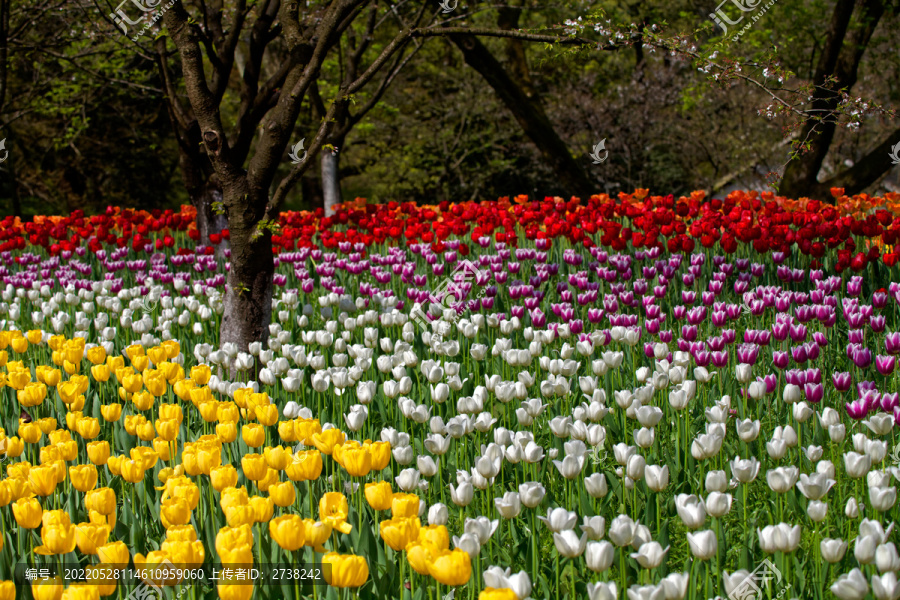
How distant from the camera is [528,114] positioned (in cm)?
1352

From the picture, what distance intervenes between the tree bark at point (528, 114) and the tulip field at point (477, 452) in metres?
6.75

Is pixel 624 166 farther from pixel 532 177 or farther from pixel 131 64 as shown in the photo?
pixel 131 64

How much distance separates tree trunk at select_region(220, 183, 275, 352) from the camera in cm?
513

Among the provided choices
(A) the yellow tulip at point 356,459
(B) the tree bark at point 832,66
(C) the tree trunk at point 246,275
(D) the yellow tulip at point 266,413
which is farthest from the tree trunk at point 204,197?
(B) the tree bark at point 832,66

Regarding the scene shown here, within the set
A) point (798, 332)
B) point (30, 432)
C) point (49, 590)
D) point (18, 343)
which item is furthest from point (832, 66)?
point (49, 590)

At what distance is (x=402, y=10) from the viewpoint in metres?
14.8

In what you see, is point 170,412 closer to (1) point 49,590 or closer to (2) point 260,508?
(2) point 260,508

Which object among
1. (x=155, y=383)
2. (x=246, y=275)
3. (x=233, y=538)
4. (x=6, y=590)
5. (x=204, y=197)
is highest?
(x=204, y=197)

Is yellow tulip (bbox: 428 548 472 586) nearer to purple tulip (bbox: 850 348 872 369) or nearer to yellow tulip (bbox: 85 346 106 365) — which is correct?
purple tulip (bbox: 850 348 872 369)

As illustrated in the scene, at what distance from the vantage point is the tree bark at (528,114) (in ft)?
42.3

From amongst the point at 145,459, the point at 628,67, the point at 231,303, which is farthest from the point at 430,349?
the point at 628,67

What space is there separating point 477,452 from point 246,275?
223 centimetres

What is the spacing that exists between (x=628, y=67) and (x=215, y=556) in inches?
835

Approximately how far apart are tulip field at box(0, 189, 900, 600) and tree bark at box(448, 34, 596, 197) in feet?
22.1
